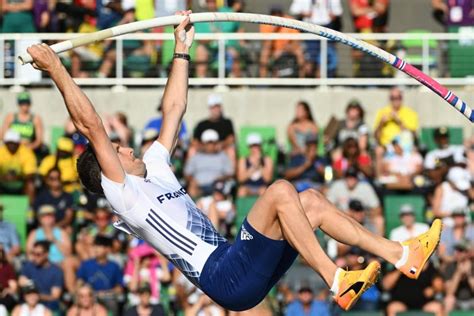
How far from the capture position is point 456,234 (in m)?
18.3

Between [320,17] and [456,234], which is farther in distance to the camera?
[320,17]

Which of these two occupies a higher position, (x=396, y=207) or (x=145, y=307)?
(x=396, y=207)

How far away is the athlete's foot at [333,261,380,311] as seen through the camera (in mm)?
11336

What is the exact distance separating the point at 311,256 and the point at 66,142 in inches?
323

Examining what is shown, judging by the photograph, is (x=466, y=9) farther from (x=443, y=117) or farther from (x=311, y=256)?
(x=311, y=256)

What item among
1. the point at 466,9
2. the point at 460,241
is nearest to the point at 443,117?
the point at 466,9

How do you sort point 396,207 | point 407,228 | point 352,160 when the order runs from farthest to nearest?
point 352,160 < point 396,207 < point 407,228

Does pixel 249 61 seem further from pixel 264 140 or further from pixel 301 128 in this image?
pixel 301 128

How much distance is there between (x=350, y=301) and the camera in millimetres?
11414

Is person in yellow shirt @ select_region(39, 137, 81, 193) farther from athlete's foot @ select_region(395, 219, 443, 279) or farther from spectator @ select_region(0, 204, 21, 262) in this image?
athlete's foot @ select_region(395, 219, 443, 279)

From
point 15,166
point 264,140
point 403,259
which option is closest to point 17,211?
point 15,166

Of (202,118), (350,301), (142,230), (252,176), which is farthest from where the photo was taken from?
(202,118)

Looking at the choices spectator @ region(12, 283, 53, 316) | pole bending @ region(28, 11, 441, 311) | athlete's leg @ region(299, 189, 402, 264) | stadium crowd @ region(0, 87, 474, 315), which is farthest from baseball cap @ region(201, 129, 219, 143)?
athlete's leg @ region(299, 189, 402, 264)

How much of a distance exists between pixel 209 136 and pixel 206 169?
0.50m
